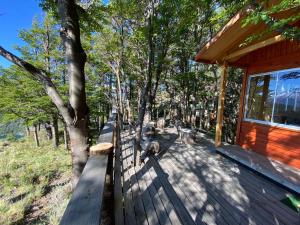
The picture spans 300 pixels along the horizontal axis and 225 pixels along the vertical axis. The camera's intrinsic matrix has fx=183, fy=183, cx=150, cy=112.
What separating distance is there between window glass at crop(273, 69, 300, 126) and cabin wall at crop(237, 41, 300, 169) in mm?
184

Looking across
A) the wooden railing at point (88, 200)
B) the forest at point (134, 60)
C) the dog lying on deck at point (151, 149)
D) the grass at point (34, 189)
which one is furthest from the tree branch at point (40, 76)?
the dog lying on deck at point (151, 149)

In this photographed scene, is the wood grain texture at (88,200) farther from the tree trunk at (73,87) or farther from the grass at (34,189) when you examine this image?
the grass at (34,189)

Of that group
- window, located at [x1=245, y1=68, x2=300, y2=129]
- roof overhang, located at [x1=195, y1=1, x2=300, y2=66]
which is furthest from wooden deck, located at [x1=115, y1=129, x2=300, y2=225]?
roof overhang, located at [x1=195, y1=1, x2=300, y2=66]

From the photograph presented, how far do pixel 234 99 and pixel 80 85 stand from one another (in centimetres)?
983

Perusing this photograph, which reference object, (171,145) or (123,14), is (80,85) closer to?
(171,145)

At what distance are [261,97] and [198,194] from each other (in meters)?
3.60

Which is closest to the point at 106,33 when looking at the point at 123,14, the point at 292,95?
the point at 123,14

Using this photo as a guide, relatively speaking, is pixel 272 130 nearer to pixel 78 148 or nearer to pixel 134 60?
pixel 78 148

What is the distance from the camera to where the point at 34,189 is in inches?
243

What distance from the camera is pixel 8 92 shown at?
1091cm

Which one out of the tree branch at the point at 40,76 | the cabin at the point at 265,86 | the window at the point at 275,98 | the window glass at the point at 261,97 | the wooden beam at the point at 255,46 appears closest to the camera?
the tree branch at the point at 40,76

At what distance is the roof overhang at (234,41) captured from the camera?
140 inches

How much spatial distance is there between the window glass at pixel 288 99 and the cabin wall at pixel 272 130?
184mm

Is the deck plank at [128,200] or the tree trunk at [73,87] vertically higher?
the tree trunk at [73,87]
